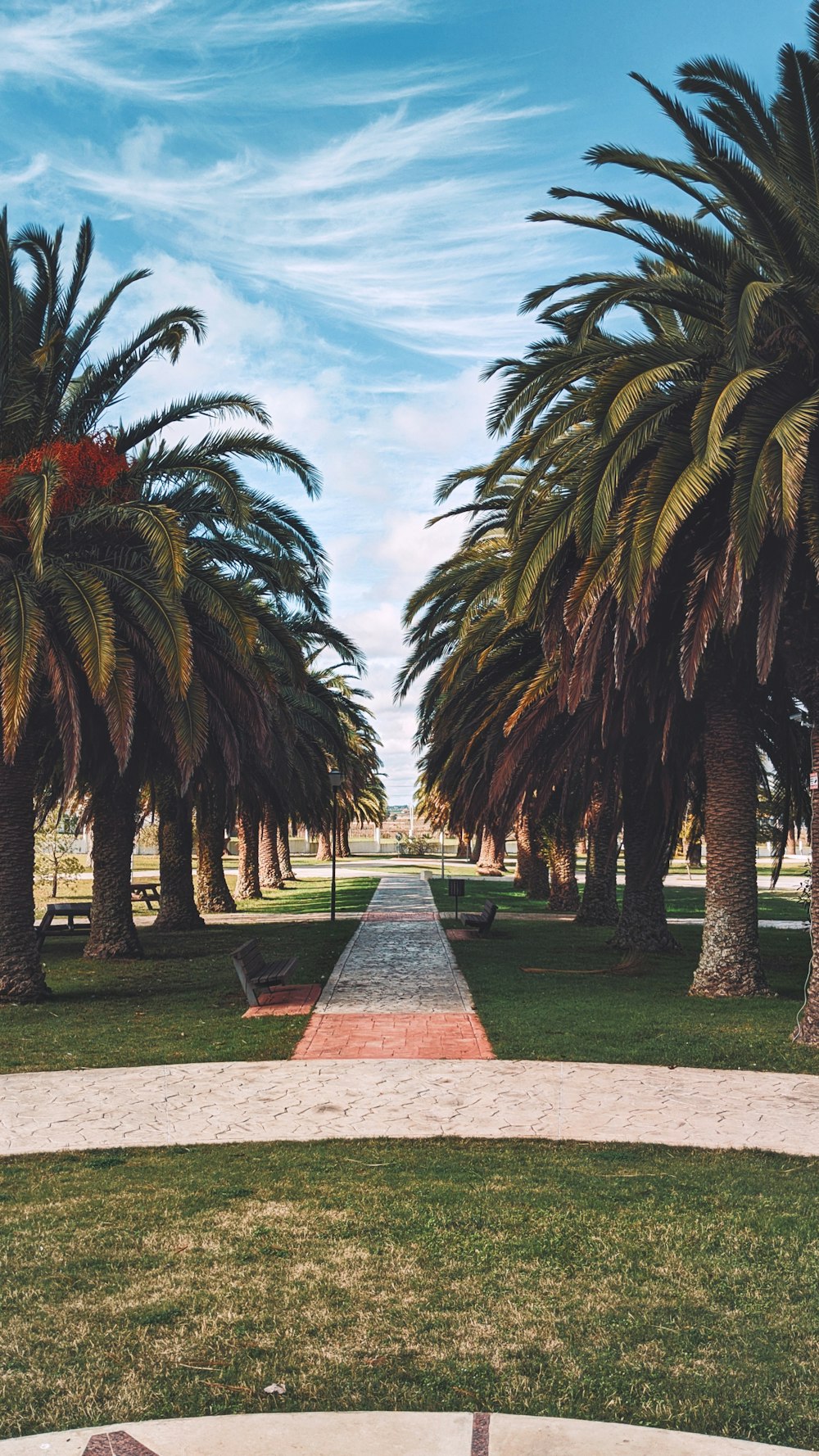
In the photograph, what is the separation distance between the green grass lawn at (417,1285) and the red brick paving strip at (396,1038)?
310 cm

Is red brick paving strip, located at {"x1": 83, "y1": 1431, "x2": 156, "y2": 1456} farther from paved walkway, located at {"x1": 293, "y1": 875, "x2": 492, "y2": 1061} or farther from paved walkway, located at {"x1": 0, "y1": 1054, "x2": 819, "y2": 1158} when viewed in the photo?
paved walkway, located at {"x1": 293, "y1": 875, "x2": 492, "y2": 1061}

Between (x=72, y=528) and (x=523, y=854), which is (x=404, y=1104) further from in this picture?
(x=523, y=854)

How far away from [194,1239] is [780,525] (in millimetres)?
7113

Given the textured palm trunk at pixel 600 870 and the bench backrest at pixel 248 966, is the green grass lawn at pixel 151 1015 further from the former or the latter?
the textured palm trunk at pixel 600 870

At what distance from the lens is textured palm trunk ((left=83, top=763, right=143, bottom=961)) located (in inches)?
693

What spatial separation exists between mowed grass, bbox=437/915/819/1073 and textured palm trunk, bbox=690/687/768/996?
400mm

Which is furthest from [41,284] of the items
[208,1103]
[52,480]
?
[208,1103]

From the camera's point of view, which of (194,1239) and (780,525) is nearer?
(194,1239)

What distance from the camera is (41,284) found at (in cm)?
1424

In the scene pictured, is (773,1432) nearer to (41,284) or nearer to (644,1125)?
(644,1125)

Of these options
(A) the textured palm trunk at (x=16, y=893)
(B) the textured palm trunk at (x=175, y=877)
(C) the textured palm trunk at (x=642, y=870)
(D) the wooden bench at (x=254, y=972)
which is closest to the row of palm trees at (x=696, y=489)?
(C) the textured palm trunk at (x=642, y=870)

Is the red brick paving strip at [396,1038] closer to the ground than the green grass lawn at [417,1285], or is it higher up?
closer to the ground

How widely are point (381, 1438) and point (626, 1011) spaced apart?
30.4 ft

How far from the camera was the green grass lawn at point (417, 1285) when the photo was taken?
374 centimetres
